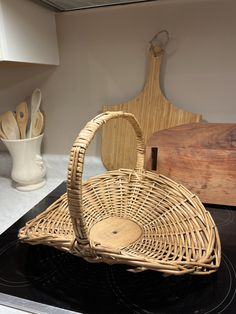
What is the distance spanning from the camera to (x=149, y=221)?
2.14 feet

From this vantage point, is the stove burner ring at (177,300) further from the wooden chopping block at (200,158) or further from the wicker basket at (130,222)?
the wooden chopping block at (200,158)

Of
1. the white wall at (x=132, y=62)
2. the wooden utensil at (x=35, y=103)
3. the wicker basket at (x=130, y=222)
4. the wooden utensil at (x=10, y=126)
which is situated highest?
the white wall at (x=132, y=62)

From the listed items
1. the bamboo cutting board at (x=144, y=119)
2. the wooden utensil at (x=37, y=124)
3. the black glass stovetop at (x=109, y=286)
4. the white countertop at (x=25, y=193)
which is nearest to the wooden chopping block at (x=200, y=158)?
the bamboo cutting board at (x=144, y=119)

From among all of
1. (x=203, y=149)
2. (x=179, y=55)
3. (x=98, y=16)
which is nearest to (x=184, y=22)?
(x=179, y=55)

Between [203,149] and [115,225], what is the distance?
0.32 meters

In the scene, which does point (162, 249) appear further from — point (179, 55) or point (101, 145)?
point (179, 55)

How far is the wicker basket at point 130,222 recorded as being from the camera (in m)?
0.43

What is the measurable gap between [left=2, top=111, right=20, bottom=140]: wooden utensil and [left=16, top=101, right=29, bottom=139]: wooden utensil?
1 centimetres

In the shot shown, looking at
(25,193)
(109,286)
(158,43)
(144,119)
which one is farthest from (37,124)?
(109,286)

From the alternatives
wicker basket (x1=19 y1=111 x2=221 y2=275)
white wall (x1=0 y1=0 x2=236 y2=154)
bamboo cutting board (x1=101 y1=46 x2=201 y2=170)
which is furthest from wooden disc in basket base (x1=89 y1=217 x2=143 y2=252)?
white wall (x1=0 y1=0 x2=236 y2=154)

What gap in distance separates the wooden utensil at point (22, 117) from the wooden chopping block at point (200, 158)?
1.49 ft

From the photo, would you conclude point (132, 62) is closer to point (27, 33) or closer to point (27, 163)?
point (27, 33)

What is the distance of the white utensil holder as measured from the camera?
885mm

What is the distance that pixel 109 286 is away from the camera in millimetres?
507
